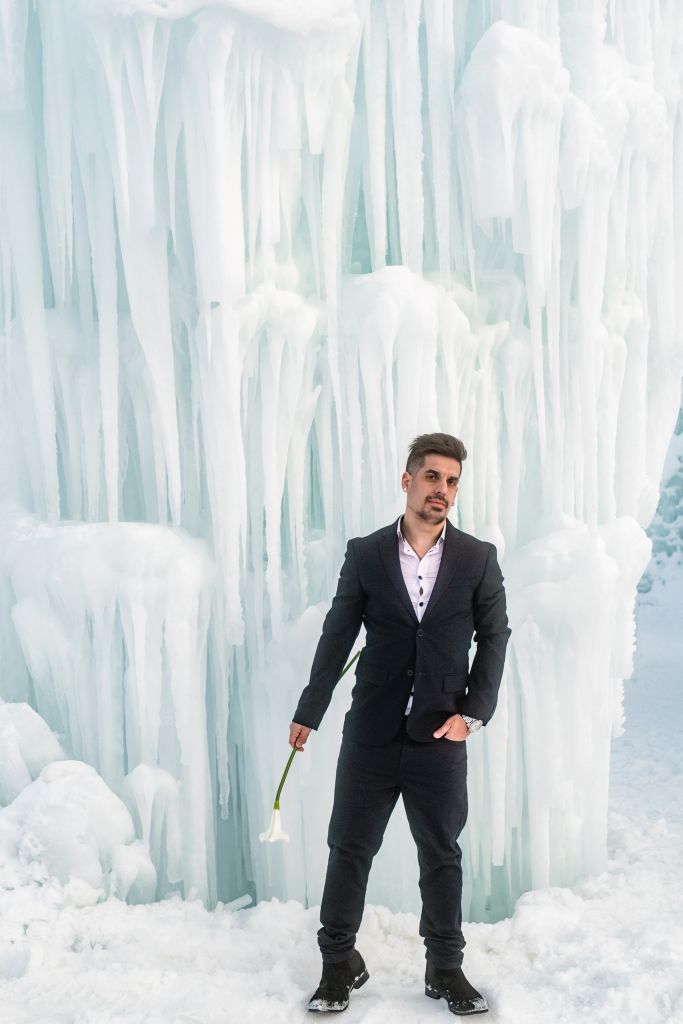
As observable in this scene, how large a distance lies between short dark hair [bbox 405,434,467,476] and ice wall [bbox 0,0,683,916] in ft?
4.03

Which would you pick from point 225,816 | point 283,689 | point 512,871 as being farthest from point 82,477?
point 512,871

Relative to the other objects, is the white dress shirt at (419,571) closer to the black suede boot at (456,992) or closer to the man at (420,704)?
the man at (420,704)

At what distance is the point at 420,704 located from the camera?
114 inches

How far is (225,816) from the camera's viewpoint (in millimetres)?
4477

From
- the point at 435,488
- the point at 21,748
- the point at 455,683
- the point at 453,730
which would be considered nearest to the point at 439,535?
the point at 435,488

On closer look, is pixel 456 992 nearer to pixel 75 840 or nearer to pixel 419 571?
pixel 419 571

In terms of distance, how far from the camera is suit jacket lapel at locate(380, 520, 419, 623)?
293cm

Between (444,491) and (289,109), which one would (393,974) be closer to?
(444,491)

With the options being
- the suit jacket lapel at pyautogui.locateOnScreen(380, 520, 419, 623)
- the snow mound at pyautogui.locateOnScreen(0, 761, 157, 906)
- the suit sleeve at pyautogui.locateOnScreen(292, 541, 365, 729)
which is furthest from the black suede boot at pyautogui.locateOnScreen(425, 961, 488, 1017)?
the snow mound at pyautogui.locateOnScreen(0, 761, 157, 906)

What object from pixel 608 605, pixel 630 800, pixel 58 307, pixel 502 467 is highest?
pixel 58 307

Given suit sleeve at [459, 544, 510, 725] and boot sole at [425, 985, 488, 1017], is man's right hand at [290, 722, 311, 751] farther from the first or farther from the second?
boot sole at [425, 985, 488, 1017]

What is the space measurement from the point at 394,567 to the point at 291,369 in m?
1.53

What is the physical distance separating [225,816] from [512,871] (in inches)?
54.1

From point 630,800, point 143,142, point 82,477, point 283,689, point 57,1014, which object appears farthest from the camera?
point 630,800
